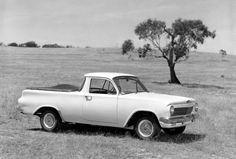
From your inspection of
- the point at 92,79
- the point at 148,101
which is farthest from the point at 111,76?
the point at 148,101

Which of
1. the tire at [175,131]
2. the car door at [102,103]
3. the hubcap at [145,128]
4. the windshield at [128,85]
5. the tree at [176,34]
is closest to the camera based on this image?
the hubcap at [145,128]

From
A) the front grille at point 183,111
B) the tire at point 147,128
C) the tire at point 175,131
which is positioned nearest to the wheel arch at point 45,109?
the tire at point 147,128

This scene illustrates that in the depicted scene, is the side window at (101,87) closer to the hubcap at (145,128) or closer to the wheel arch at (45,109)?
the wheel arch at (45,109)

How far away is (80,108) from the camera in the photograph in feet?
34.6

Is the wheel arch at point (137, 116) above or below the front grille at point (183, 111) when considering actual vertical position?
below

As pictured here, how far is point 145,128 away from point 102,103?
4.17ft

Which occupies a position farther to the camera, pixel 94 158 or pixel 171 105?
pixel 171 105

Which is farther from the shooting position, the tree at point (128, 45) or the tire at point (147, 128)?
the tree at point (128, 45)

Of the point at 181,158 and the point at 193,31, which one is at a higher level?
the point at 193,31

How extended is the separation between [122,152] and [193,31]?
40.6m

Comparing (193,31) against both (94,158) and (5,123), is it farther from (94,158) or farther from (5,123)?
(94,158)

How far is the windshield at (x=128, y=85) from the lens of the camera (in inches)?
413

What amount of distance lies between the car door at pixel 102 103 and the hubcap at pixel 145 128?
67 centimetres

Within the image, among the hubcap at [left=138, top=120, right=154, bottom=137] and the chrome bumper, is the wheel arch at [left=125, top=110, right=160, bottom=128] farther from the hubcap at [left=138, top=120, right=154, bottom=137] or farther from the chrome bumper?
the chrome bumper
